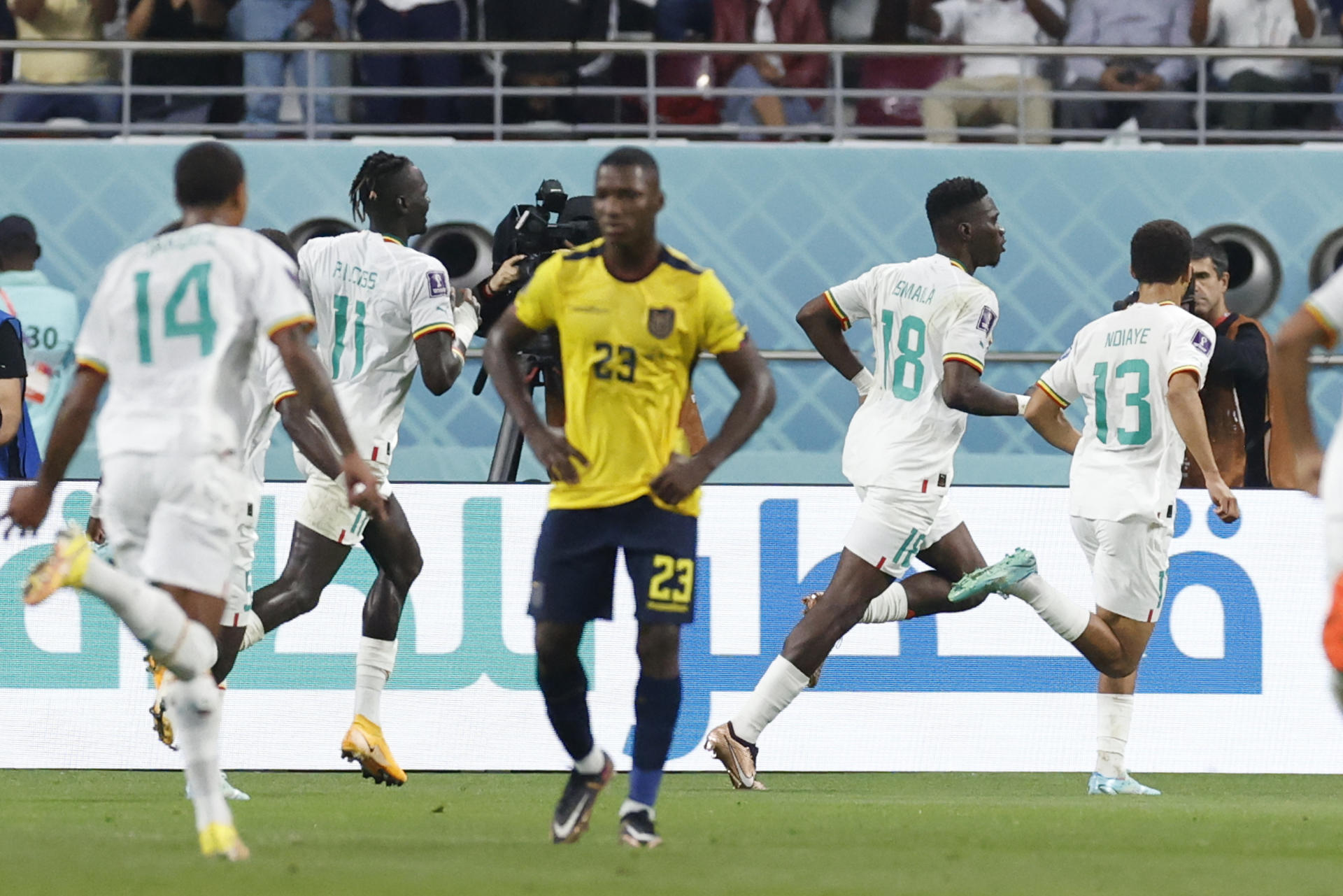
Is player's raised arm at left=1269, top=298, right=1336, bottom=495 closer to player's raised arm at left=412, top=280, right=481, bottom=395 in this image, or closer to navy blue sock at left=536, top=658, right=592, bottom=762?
Result: navy blue sock at left=536, top=658, right=592, bottom=762

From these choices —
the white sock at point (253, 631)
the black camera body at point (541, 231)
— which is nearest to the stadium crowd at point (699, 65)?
the black camera body at point (541, 231)

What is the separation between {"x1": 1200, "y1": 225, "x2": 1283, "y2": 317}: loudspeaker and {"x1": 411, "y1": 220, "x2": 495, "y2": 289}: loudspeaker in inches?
181

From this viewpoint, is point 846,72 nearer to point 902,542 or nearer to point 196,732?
point 902,542

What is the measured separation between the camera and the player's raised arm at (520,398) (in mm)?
5883

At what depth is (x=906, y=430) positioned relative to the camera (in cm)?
874

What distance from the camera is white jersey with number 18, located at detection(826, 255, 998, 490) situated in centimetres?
862

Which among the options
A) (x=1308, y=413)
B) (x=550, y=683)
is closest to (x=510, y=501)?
(x=550, y=683)

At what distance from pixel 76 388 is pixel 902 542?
3928mm

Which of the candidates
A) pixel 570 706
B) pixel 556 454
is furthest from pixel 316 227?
pixel 556 454

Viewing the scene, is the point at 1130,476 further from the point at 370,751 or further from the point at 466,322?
the point at 370,751

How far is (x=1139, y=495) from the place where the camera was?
8469mm

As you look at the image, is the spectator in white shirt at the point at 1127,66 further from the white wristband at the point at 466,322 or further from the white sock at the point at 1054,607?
the white wristband at the point at 466,322

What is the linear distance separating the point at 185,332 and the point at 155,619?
76cm

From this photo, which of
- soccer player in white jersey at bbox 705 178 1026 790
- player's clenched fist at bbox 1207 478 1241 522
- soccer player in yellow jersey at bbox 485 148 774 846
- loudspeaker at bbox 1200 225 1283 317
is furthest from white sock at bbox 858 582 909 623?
loudspeaker at bbox 1200 225 1283 317
